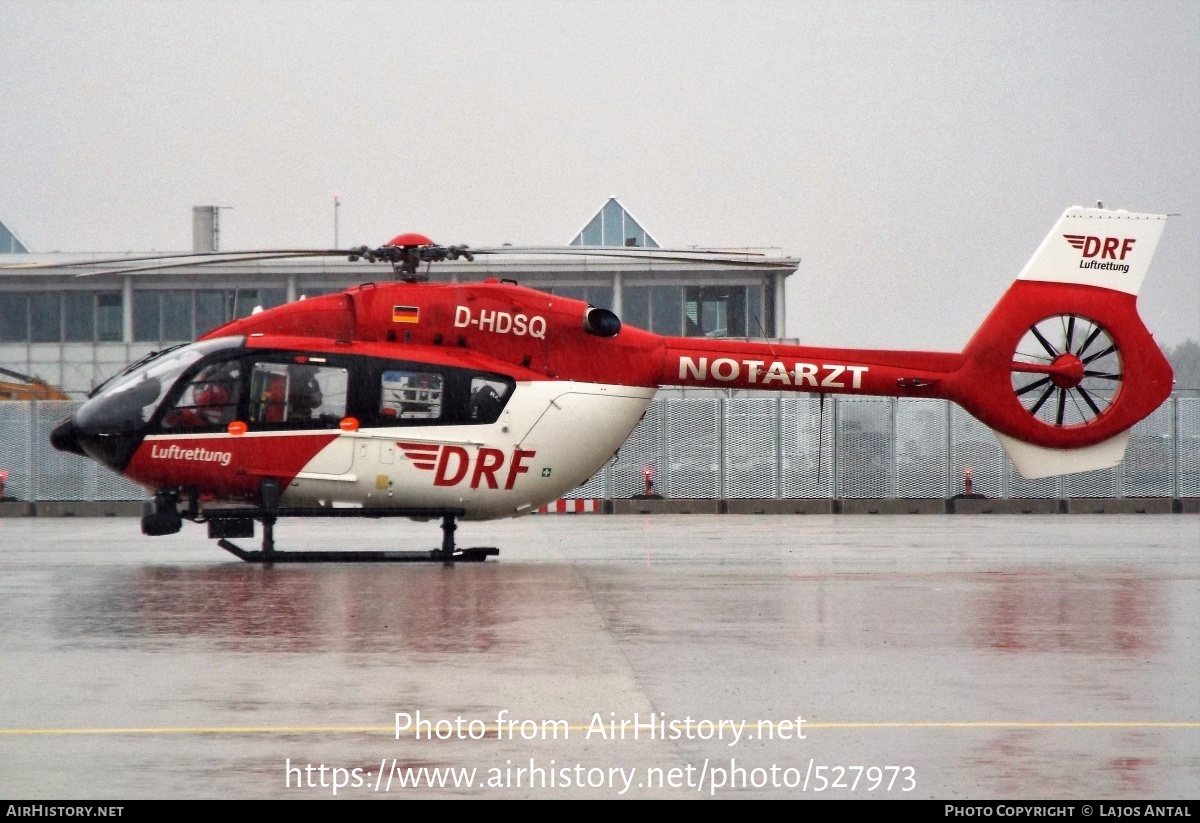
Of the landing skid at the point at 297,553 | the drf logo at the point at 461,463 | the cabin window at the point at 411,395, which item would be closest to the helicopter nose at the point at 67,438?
the landing skid at the point at 297,553

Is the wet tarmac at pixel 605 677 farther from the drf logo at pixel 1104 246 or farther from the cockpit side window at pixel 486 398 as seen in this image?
the drf logo at pixel 1104 246

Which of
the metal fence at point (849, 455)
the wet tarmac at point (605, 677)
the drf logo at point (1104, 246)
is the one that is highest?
the drf logo at point (1104, 246)

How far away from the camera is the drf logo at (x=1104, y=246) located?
15.4 metres

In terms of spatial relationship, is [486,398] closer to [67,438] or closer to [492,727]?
[67,438]

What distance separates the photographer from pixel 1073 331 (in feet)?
50.9

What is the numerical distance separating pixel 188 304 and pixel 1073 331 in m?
→ 36.1

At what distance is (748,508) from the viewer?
26984mm

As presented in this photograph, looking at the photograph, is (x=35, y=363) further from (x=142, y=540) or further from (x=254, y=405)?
(x=254, y=405)

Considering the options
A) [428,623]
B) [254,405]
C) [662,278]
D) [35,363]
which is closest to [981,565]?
[428,623]

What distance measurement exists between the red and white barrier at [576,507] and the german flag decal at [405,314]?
34.9 feet

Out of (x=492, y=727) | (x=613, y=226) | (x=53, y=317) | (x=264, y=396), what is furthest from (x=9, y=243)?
(x=492, y=727)

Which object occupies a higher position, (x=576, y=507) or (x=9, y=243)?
(x=9, y=243)

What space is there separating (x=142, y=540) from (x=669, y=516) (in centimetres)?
1042

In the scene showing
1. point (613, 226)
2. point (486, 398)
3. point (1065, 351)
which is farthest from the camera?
point (613, 226)
